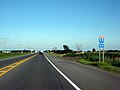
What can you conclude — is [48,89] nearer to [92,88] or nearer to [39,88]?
[39,88]

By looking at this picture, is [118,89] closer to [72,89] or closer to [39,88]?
[72,89]

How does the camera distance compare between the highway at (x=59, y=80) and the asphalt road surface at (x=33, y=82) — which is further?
the highway at (x=59, y=80)

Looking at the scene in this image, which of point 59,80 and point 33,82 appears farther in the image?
point 59,80

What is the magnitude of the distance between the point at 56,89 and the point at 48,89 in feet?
1.10

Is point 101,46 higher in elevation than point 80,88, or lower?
higher

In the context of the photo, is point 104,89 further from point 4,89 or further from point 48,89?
point 4,89

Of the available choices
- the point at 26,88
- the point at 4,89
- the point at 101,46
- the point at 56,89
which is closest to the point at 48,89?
the point at 56,89

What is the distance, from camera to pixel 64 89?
10.4m

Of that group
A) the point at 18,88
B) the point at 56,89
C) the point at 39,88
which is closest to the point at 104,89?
the point at 56,89

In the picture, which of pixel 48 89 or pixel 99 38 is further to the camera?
pixel 99 38

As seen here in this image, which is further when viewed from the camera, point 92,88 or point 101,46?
point 101,46

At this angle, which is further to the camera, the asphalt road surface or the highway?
the highway

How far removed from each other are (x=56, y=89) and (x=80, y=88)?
107cm

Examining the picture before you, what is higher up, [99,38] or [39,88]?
[99,38]
